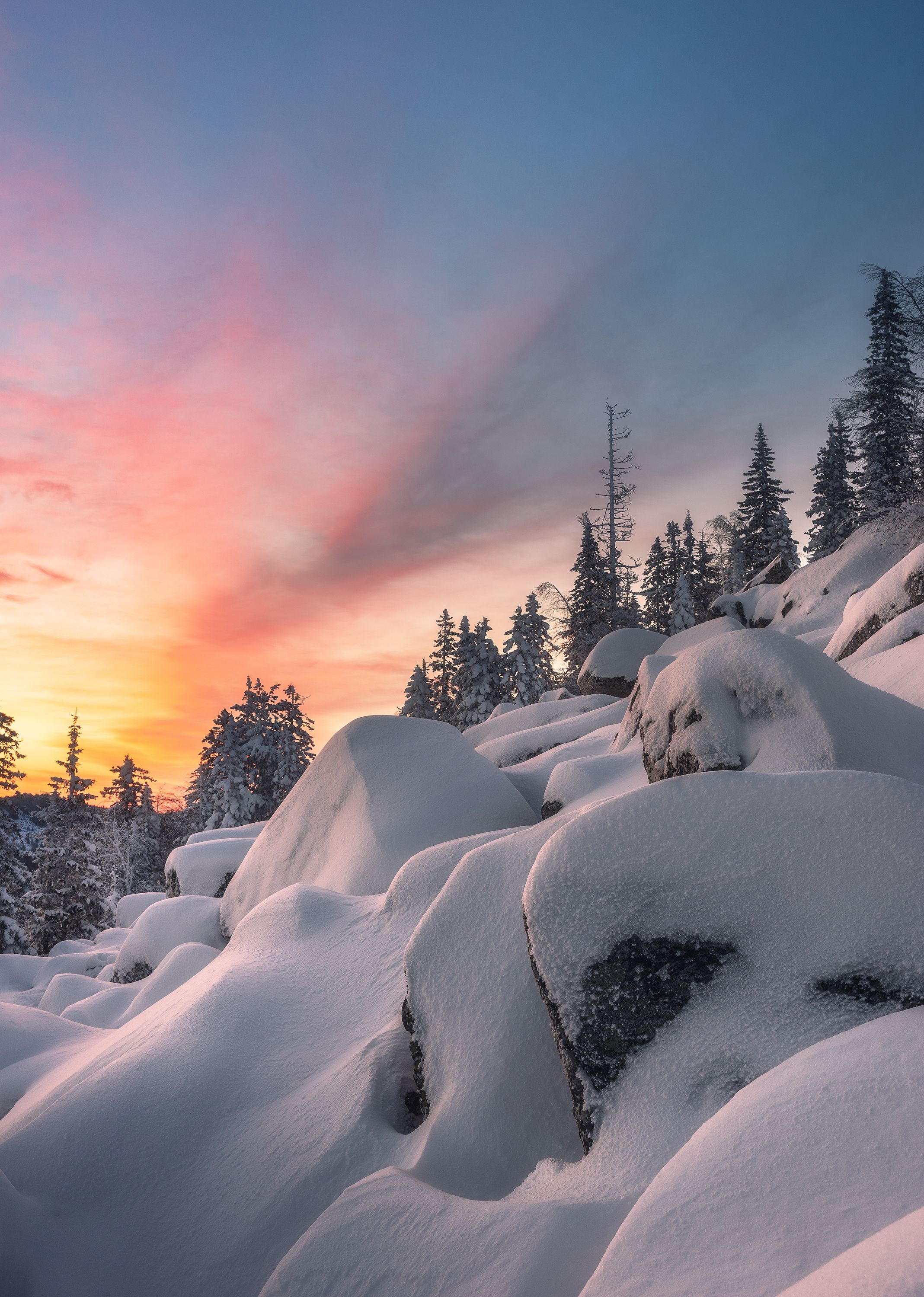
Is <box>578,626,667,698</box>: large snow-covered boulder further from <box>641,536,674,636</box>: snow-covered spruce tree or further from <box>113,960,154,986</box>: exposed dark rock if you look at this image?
<box>641,536,674,636</box>: snow-covered spruce tree

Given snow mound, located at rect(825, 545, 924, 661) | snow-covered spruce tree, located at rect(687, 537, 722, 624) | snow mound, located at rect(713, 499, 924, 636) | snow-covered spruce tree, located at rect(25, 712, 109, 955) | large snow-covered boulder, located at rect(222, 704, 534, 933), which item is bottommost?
snow-covered spruce tree, located at rect(25, 712, 109, 955)

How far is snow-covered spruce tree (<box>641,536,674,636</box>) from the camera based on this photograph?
4625 centimetres

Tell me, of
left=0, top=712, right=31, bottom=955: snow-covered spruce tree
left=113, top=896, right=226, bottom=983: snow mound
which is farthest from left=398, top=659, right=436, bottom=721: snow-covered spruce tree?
left=113, top=896, right=226, bottom=983: snow mound

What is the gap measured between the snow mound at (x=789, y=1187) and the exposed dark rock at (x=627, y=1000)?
660 millimetres

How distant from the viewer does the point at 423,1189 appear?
3.02m

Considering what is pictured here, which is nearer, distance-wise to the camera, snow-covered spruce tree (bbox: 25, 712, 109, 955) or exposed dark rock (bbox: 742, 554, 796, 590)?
exposed dark rock (bbox: 742, 554, 796, 590)

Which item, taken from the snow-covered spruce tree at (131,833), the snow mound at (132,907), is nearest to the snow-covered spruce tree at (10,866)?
the snow mound at (132,907)

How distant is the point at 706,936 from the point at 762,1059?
504mm

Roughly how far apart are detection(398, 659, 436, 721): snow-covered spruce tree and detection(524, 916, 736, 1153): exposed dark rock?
116 feet

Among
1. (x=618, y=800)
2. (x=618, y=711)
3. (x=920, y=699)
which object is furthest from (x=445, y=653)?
(x=618, y=800)

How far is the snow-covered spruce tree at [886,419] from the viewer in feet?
86.0

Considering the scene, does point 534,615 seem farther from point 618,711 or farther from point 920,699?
point 920,699

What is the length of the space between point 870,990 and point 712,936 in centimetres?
61

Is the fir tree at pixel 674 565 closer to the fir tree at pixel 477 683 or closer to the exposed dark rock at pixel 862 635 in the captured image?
the fir tree at pixel 477 683
